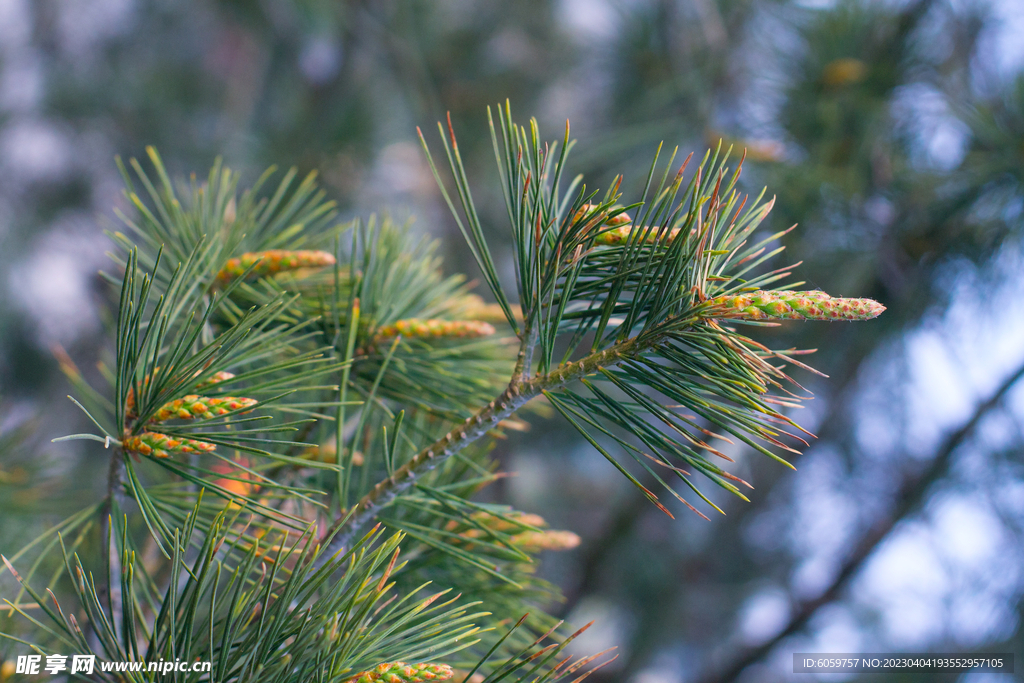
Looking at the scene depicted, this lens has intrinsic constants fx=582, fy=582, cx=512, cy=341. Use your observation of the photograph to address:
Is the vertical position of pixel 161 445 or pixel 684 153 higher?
pixel 684 153

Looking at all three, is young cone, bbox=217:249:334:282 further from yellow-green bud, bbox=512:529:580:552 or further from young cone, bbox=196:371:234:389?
yellow-green bud, bbox=512:529:580:552

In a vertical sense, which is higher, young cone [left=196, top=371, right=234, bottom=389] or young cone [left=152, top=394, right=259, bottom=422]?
young cone [left=196, top=371, right=234, bottom=389]

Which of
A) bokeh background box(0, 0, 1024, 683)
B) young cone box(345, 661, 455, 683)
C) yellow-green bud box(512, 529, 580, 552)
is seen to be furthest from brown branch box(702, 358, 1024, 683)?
young cone box(345, 661, 455, 683)

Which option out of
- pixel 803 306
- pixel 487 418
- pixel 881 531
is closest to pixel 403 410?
pixel 487 418

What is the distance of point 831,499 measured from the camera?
3.12 ft

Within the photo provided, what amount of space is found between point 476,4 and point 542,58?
0.91 feet

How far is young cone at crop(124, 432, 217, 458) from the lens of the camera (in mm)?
218

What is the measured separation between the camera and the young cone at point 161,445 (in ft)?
0.72

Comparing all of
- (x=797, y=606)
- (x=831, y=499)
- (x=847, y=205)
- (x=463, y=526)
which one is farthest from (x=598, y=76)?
(x=463, y=526)

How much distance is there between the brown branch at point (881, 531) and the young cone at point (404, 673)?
2.03ft

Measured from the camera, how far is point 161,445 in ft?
0.73

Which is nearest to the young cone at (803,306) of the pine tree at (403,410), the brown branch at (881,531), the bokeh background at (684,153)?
the pine tree at (403,410)

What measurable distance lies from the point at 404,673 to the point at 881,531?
69 cm

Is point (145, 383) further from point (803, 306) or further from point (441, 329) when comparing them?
point (803, 306)
